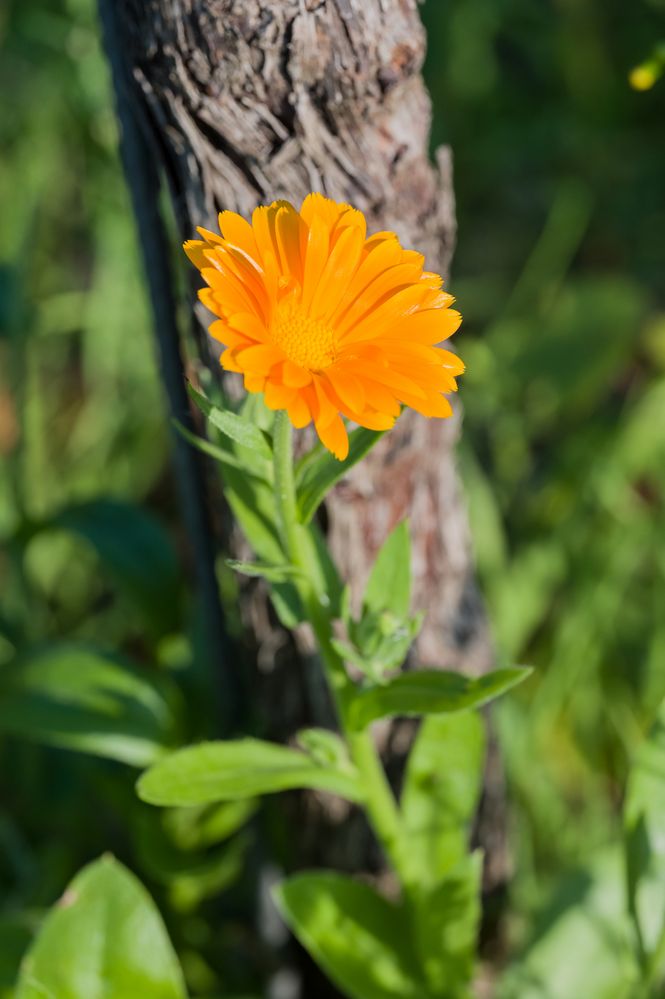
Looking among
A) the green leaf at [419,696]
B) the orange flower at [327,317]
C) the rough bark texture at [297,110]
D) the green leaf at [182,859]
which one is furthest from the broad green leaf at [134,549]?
the orange flower at [327,317]

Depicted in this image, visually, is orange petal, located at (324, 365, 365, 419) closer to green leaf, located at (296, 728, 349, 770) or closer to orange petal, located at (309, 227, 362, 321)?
orange petal, located at (309, 227, 362, 321)

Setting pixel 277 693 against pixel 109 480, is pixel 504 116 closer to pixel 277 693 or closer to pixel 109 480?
pixel 109 480

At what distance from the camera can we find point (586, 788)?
1.79 metres

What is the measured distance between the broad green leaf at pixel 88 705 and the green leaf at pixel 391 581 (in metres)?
0.42

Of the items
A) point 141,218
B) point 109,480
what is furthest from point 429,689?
point 109,480

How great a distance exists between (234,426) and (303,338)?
10cm

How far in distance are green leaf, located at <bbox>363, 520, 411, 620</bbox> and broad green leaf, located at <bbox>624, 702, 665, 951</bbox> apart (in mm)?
305

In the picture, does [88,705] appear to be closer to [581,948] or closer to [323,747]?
[323,747]

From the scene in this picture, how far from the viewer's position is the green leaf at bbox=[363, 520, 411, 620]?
43.6 inches

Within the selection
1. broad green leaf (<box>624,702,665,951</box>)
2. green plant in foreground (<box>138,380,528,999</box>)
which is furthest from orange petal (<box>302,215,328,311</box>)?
broad green leaf (<box>624,702,665,951</box>)

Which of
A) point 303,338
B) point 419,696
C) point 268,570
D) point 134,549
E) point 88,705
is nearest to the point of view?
point 303,338

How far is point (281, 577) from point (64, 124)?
69.0 inches

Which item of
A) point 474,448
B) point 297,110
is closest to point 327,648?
point 297,110

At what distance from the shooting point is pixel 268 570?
98 centimetres
